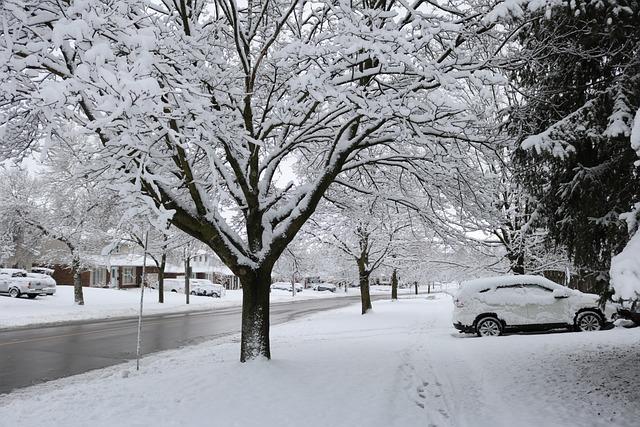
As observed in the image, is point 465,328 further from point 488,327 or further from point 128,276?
point 128,276

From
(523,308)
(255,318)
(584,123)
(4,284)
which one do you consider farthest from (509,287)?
(4,284)

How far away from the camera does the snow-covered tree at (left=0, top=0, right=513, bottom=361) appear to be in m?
4.17

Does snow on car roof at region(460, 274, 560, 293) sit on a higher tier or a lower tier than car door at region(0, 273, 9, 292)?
higher

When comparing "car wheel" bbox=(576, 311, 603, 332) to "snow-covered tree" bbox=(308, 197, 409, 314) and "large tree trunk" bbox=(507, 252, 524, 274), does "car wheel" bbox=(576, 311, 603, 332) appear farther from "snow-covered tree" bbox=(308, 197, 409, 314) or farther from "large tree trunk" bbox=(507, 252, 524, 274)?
"snow-covered tree" bbox=(308, 197, 409, 314)

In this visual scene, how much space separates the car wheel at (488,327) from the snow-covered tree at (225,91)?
5758 mm

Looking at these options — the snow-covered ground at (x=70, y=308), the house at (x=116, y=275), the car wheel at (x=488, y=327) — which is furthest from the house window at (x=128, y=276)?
the car wheel at (x=488, y=327)

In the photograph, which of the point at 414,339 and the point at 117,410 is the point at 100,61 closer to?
the point at 117,410

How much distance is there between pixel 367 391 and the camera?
22.1 feet

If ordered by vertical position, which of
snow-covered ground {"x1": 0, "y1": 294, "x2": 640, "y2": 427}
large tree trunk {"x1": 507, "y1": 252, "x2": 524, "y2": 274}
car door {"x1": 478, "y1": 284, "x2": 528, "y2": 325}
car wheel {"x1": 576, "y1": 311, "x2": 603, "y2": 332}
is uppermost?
large tree trunk {"x1": 507, "y1": 252, "x2": 524, "y2": 274}

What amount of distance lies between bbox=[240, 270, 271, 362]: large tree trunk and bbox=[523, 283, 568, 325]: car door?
318 inches

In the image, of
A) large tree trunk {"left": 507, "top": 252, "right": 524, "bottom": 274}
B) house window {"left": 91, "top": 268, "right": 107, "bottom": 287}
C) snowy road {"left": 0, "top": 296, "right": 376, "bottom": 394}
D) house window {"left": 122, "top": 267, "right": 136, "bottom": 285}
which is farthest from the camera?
house window {"left": 122, "top": 267, "right": 136, "bottom": 285}

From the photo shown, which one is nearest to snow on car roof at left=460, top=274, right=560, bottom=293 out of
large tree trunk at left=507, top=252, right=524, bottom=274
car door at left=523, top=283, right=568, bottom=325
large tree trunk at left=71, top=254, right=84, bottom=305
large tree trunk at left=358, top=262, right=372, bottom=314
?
car door at left=523, top=283, right=568, bottom=325

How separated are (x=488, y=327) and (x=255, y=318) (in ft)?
24.9

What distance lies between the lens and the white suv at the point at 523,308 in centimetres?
1262
